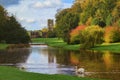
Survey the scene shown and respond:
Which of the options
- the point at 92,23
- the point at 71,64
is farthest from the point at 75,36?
the point at 71,64

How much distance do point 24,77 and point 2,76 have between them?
1.31 metres

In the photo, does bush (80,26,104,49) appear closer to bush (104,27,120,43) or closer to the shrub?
bush (104,27,120,43)

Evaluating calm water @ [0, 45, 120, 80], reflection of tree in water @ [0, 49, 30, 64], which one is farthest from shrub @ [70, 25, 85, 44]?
calm water @ [0, 45, 120, 80]

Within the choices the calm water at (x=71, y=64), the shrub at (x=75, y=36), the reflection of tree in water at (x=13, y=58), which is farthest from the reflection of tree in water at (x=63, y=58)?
the shrub at (x=75, y=36)

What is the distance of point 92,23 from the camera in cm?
10488

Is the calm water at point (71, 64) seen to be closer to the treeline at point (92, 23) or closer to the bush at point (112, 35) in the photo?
the treeline at point (92, 23)

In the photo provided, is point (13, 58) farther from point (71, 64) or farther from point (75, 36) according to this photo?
point (75, 36)

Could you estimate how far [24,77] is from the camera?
2389cm

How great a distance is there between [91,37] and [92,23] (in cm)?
2124

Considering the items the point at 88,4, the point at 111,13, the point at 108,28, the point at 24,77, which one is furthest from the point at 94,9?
the point at 24,77

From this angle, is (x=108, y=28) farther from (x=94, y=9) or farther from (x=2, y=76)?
(x=2, y=76)

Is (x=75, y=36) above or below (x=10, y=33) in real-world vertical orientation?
below

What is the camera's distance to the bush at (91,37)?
84.5m

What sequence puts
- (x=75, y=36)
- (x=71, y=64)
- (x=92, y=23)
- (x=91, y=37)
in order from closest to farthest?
(x=71, y=64), (x=91, y=37), (x=75, y=36), (x=92, y=23)
